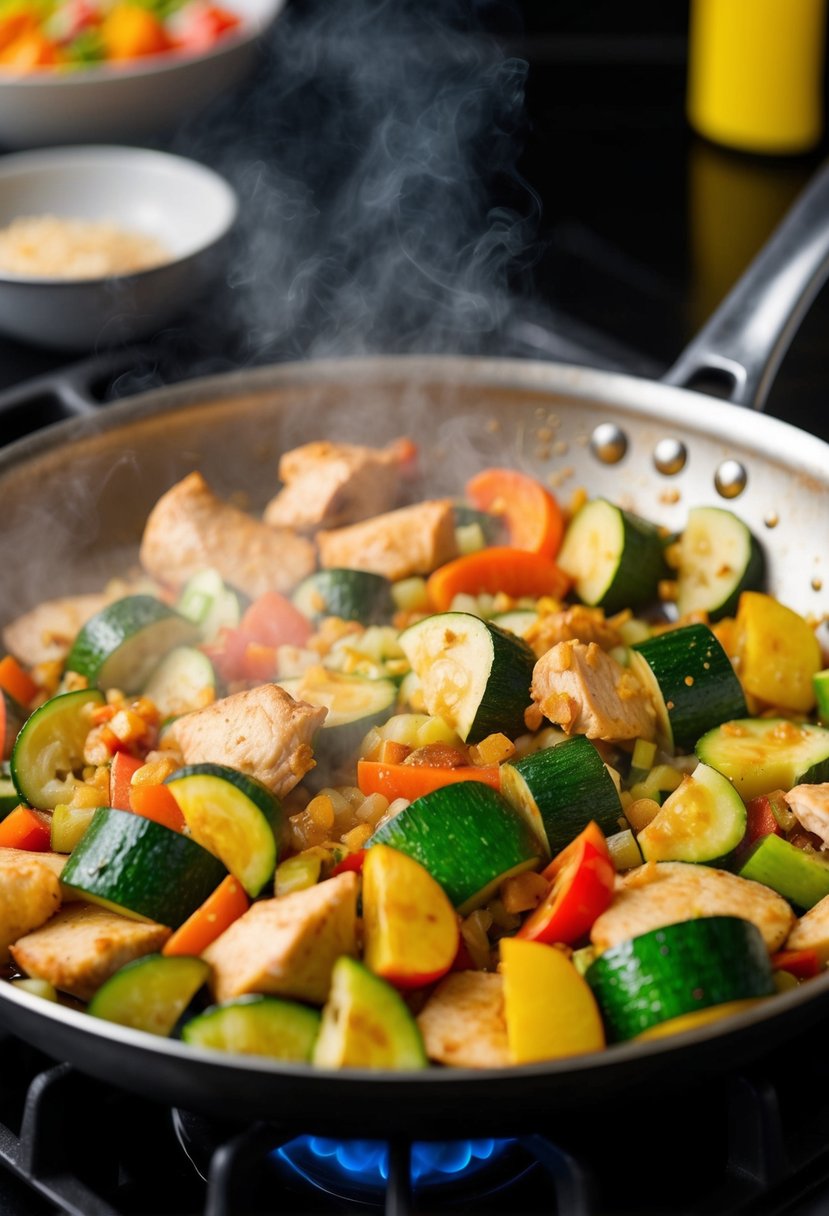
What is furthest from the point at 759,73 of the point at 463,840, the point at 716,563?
the point at 463,840

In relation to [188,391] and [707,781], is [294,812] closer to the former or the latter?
[707,781]

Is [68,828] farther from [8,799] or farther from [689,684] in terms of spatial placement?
[689,684]

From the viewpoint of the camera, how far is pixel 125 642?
2139 mm

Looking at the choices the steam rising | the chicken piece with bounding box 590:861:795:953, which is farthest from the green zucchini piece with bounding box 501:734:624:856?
the steam rising

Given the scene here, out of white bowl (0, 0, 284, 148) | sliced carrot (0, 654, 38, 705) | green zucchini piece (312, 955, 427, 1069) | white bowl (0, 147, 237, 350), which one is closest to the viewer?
green zucchini piece (312, 955, 427, 1069)

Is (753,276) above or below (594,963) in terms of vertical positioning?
above

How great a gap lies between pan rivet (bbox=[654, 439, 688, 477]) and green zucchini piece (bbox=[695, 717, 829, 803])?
0.69 meters

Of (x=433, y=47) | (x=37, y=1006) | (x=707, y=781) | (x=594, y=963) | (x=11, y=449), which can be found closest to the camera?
(x=37, y=1006)

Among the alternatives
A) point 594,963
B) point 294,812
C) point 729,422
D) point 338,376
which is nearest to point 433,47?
point 338,376

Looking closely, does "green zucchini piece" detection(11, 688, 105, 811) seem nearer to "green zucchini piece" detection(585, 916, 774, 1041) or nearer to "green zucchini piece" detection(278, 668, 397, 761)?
"green zucchini piece" detection(278, 668, 397, 761)

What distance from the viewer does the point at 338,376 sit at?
2.62 meters

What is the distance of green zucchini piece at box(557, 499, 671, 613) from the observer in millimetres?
2314

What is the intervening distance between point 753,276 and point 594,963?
1490 millimetres

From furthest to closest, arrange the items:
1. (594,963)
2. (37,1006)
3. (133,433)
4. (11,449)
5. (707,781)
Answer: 1. (133,433)
2. (11,449)
3. (707,781)
4. (594,963)
5. (37,1006)
